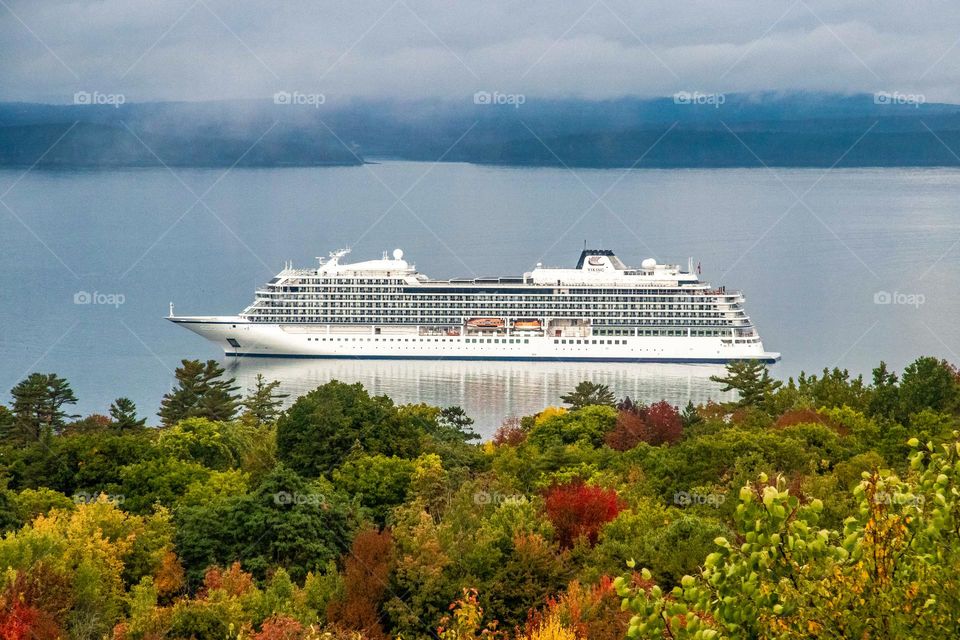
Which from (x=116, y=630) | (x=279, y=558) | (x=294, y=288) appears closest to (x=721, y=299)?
(x=294, y=288)

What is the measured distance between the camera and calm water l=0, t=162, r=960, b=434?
45094mm

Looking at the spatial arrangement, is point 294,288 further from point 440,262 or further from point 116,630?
point 116,630

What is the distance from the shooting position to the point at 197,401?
2862cm

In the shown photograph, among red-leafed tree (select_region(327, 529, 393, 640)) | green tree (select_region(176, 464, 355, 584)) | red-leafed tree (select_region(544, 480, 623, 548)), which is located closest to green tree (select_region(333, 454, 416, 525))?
green tree (select_region(176, 464, 355, 584))

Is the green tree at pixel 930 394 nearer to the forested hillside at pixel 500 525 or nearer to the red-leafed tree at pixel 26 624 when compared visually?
the forested hillside at pixel 500 525

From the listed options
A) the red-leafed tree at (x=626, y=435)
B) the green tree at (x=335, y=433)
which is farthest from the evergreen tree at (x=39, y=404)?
the red-leafed tree at (x=626, y=435)

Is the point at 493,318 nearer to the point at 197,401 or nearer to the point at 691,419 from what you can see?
the point at 197,401

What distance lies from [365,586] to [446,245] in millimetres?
59850

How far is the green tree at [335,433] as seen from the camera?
67.6ft

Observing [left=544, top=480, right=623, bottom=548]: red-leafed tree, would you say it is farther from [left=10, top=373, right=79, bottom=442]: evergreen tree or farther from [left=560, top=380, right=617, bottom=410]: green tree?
[left=10, top=373, right=79, bottom=442]: evergreen tree

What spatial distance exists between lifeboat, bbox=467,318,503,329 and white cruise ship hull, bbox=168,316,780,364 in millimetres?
609

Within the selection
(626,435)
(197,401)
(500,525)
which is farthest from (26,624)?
(197,401)

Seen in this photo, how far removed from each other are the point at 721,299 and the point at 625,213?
129ft

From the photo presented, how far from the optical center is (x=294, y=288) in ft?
166
